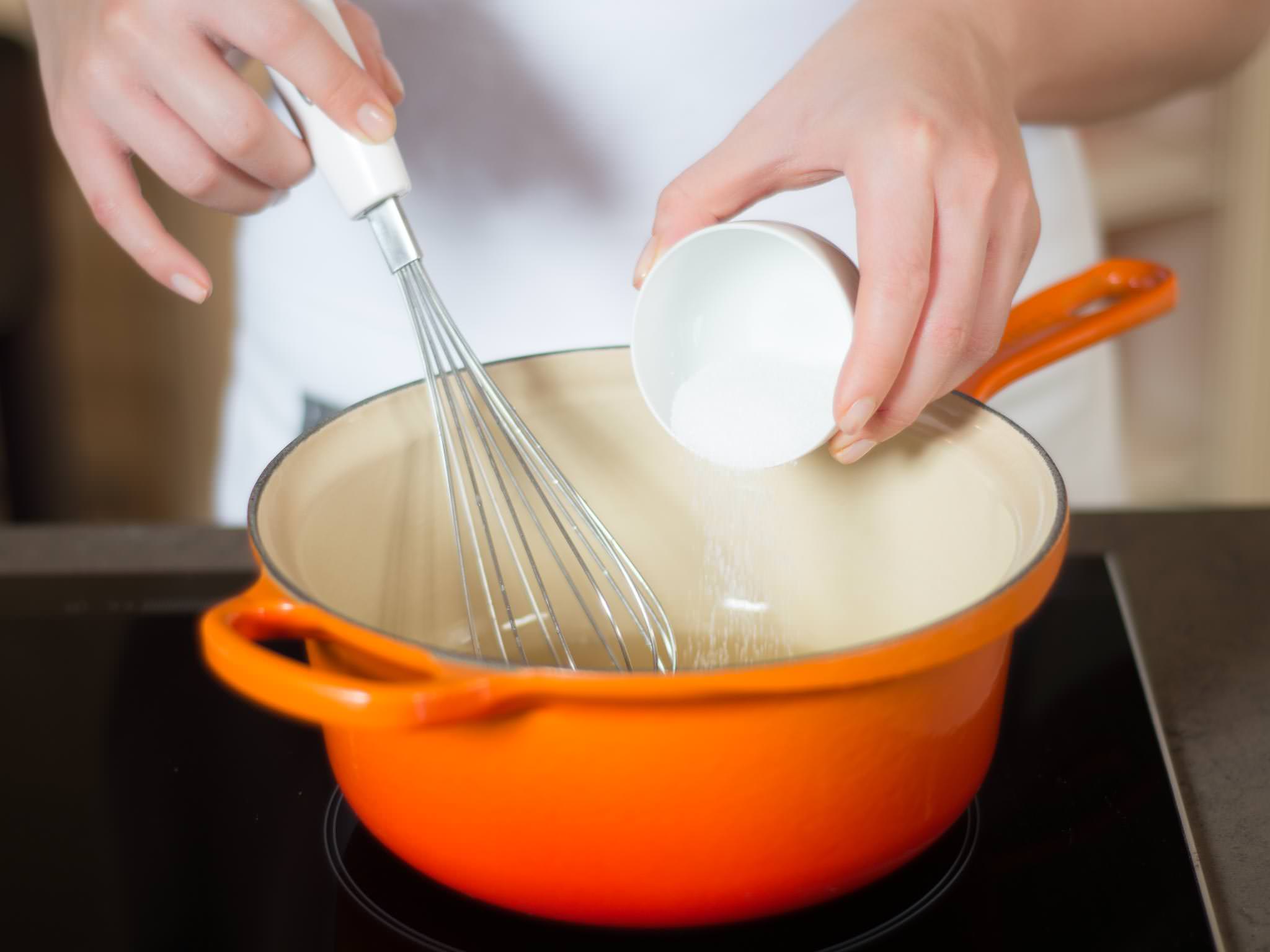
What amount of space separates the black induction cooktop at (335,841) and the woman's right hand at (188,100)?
176 millimetres

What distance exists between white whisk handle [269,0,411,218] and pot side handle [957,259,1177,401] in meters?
0.24

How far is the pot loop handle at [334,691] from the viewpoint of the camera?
0.99ft

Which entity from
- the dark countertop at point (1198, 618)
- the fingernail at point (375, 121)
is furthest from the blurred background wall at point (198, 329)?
the fingernail at point (375, 121)

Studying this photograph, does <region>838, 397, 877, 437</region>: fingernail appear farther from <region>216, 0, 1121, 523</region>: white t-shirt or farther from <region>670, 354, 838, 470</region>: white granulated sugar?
<region>216, 0, 1121, 523</region>: white t-shirt

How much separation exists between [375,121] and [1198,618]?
1.37 feet

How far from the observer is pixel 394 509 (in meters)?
0.50

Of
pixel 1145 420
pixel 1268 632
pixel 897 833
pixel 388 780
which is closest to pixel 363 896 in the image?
pixel 388 780

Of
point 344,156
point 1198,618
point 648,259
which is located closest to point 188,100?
point 344,156

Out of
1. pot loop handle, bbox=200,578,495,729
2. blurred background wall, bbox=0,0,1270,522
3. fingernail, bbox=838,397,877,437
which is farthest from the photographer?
blurred background wall, bbox=0,0,1270,522

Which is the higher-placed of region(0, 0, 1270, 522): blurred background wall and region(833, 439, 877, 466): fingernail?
region(833, 439, 877, 466): fingernail

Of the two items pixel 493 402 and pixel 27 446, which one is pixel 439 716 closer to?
pixel 493 402

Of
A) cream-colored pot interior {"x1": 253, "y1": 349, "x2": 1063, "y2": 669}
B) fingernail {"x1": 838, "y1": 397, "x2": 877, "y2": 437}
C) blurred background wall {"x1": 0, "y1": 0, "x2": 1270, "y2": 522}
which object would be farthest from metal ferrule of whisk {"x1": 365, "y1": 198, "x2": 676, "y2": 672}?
blurred background wall {"x1": 0, "y1": 0, "x2": 1270, "y2": 522}

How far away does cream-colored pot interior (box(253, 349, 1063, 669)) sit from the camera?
45 cm

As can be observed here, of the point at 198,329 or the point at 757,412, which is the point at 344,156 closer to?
the point at 757,412
